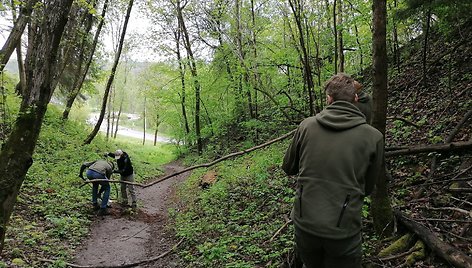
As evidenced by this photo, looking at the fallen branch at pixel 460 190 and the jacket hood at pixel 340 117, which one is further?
the fallen branch at pixel 460 190

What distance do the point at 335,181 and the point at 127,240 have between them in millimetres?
6931

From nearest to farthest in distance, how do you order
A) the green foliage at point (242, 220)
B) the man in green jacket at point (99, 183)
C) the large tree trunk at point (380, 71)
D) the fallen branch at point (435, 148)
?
the large tree trunk at point (380, 71), the fallen branch at point (435, 148), the green foliage at point (242, 220), the man in green jacket at point (99, 183)

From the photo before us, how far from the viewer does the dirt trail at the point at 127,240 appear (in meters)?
6.71

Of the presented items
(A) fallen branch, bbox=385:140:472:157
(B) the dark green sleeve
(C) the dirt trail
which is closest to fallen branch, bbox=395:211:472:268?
(A) fallen branch, bbox=385:140:472:157

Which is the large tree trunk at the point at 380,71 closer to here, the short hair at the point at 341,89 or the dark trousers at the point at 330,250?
the short hair at the point at 341,89

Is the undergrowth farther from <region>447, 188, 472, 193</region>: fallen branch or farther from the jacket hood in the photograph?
<region>447, 188, 472, 193</region>: fallen branch

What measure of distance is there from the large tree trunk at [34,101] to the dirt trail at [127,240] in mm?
2713

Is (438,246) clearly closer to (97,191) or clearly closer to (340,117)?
(340,117)

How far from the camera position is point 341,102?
2582 mm

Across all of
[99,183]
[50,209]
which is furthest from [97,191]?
[50,209]

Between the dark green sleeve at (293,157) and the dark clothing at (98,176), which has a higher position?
the dark green sleeve at (293,157)

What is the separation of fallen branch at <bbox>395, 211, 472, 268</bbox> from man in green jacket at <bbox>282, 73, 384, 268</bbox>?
61.2 inches

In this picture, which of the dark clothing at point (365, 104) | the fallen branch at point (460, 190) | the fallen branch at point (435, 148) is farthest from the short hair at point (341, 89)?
the fallen branch at point (435, 148)

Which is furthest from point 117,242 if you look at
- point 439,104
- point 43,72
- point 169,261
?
point 439,104
